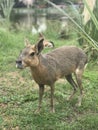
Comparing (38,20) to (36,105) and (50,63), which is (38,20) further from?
(50,63)

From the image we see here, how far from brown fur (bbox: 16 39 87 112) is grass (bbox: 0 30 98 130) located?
0.22 m

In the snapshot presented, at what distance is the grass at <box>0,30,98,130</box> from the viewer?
17.4ft

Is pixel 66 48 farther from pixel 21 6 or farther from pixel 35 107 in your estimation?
pixel 21 6

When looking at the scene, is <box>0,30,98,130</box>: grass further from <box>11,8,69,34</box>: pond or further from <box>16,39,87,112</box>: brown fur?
Answer: <box>11,8,69,34</box>: pond

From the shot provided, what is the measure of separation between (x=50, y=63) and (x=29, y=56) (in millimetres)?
677

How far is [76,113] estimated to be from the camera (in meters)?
5.81

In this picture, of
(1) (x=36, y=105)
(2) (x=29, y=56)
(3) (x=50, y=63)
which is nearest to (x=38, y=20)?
(1) (x=36, y=105)

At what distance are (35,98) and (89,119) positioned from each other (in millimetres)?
1249

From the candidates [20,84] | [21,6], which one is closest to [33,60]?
[20,84]

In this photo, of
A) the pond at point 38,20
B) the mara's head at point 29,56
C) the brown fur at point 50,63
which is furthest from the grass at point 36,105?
the pond at point 38,20

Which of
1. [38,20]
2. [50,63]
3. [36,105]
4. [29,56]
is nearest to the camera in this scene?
[29,56]

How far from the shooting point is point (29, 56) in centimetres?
498

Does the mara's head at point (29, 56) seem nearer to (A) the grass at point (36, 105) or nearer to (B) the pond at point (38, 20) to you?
(A) the grass at point (36, 105)

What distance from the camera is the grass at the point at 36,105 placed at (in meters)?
5.30
